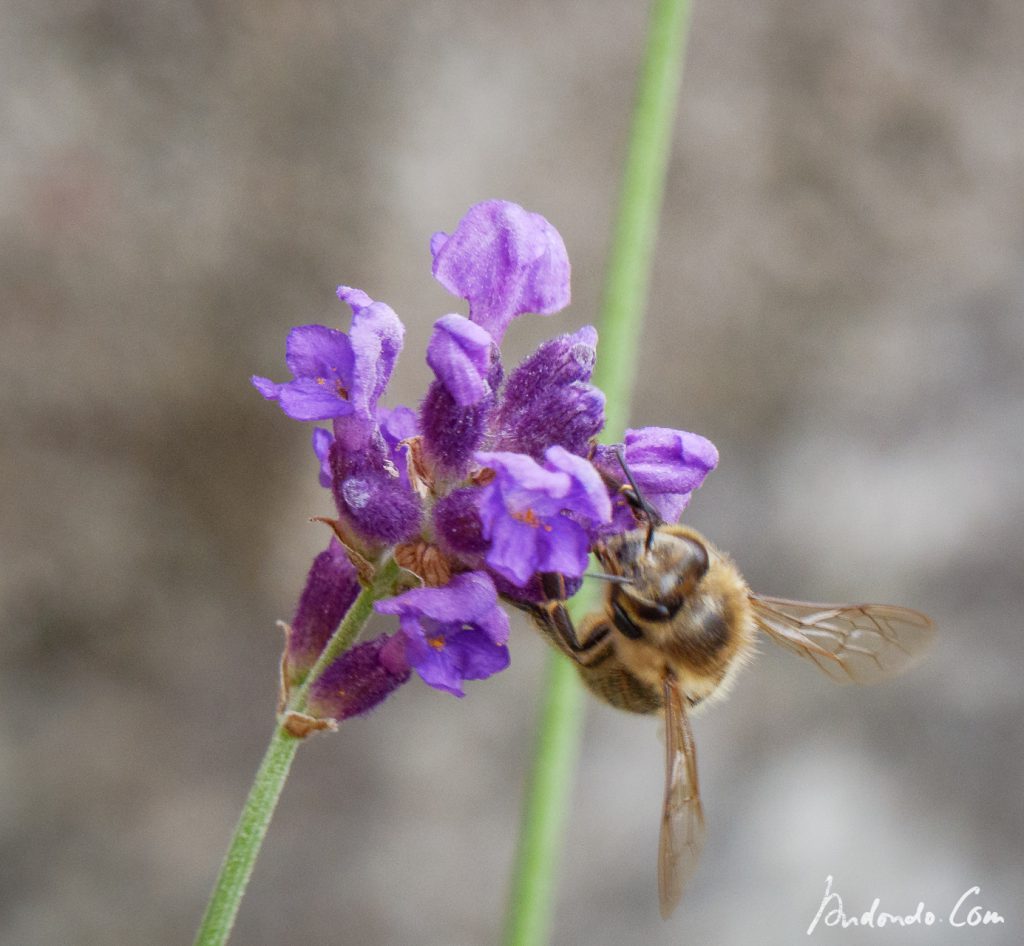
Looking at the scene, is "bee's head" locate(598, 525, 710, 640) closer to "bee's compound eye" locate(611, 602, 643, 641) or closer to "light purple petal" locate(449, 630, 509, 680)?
"bee's compound eye" locate(611, 602, 643, 641)

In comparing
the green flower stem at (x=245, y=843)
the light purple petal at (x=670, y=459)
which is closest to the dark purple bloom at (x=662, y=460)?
the light purple petal at (x=670, y=459)

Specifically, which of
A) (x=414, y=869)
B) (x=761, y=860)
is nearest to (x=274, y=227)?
(x=414, y=869)

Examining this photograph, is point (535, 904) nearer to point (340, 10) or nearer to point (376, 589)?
point (376, 589)

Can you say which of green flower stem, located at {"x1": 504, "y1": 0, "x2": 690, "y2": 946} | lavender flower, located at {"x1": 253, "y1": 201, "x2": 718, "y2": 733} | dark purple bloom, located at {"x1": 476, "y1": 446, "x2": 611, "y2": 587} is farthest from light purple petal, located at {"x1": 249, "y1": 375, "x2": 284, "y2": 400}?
green flower stem, located at {"x1": 504, "y1": 0, "x2": 690, "y2": 946}

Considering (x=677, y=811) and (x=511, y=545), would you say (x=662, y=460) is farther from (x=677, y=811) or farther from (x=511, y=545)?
(x=677, y=811)

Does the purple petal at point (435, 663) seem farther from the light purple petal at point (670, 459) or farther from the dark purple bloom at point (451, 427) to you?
the light purple petal at point (670, 459)

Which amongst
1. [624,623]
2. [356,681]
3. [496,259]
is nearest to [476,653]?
[356,681]
